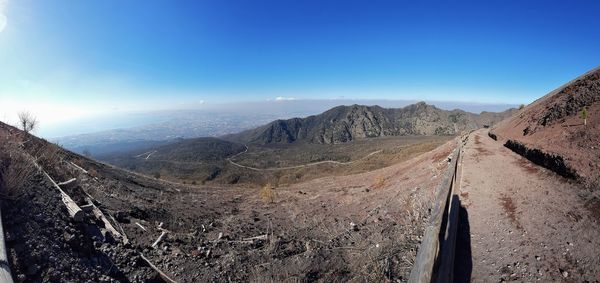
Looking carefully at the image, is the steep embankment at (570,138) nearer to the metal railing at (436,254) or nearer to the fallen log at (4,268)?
the metal railing at (436,254)

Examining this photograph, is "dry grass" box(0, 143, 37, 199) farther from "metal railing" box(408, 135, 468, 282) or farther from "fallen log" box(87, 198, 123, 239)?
"metal railing" box(408, 135, 468, 282)

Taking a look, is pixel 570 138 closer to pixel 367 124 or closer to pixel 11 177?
pixel 11 177

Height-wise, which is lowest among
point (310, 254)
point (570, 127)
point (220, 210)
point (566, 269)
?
point (220, 210)

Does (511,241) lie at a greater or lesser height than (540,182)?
lesser

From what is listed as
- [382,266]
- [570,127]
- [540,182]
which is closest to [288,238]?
[382,266]

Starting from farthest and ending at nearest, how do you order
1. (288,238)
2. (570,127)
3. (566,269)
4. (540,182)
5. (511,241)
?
(570,127) < (288,238) < (540,182) < (511,241) < (566,269)

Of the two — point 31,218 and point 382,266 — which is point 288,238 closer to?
point 382,266

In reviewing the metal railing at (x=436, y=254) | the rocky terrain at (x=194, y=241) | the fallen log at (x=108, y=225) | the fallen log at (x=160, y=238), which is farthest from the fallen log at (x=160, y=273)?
the metal railing at (x=436, y=254)
